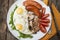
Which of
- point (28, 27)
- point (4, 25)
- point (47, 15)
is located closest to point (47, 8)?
point (47, 15)

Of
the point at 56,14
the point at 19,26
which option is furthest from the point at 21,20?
the point at 56,14

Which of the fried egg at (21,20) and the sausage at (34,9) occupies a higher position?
the sausage at (34,9)

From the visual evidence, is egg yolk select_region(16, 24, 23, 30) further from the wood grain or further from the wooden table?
the wood grain

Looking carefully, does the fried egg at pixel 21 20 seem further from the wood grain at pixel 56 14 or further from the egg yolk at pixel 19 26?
the wood grain at pixel 56 14

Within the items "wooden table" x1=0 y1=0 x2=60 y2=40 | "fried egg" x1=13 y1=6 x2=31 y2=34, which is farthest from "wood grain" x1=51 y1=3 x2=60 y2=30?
"fried egg" x1=13 y1=6 x2=31 y2=34

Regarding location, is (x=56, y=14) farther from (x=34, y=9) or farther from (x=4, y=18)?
(x=4, y=18)

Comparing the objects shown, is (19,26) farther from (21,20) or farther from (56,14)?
(56,14)

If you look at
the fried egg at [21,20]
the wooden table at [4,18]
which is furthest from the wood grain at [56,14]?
the fried egg at [21,20]

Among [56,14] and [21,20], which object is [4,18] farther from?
[56,14]
